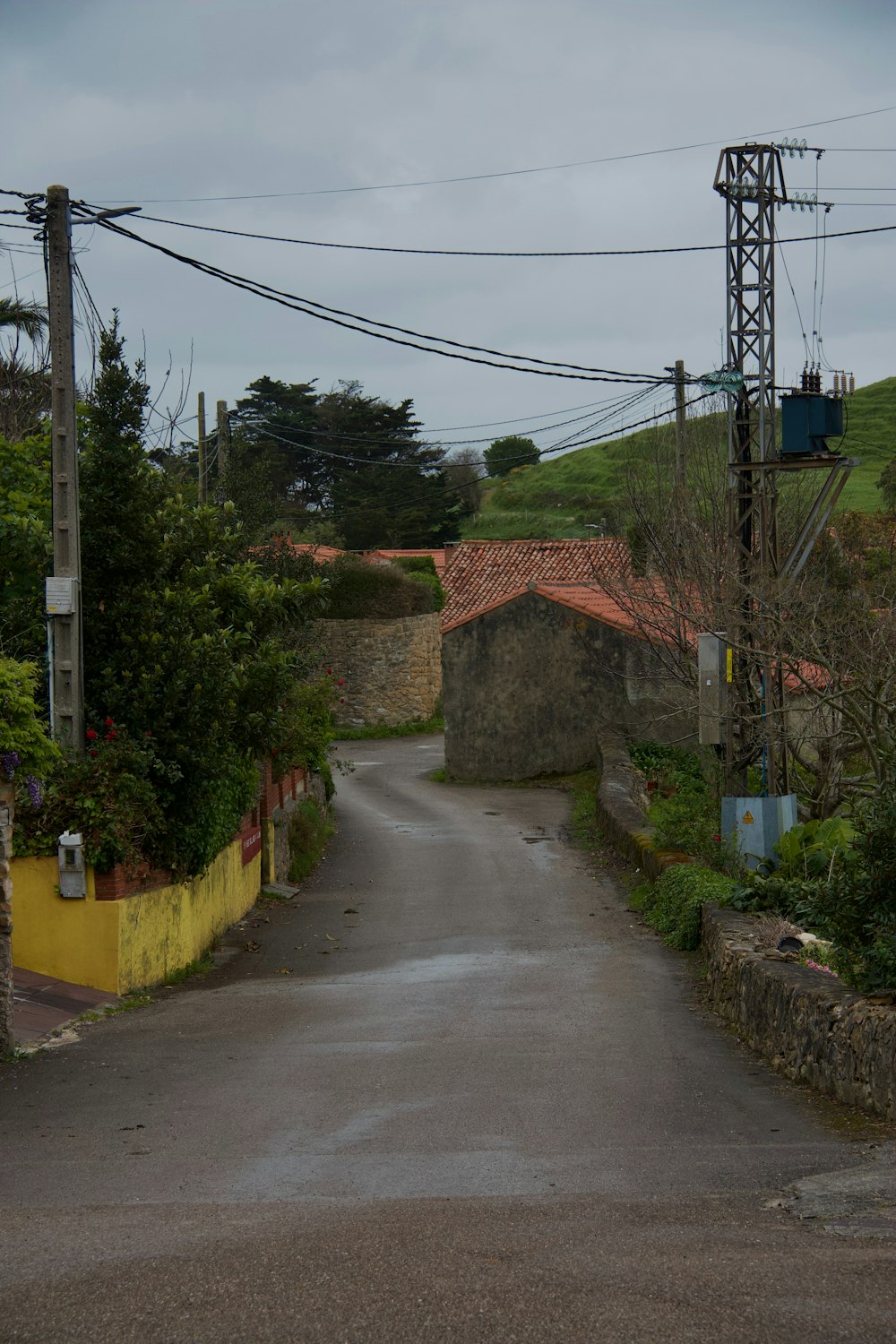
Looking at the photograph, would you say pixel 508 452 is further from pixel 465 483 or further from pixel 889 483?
pixel 889 483

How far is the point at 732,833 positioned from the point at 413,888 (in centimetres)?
574

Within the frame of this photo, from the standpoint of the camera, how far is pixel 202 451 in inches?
940

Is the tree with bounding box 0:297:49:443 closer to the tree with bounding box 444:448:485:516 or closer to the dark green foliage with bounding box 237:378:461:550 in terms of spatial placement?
the dark green foliage with bounding box 237:378:461:550

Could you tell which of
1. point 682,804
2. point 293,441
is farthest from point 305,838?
point 293,441

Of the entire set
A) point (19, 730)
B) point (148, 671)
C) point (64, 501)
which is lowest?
point (19, 730)

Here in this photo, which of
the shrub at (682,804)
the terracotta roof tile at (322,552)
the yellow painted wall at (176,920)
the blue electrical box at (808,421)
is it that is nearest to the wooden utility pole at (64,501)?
the yellow painted wall at (176,920)

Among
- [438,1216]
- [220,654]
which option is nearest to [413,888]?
[220,654]

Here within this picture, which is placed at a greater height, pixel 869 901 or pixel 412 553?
pixel 412 553

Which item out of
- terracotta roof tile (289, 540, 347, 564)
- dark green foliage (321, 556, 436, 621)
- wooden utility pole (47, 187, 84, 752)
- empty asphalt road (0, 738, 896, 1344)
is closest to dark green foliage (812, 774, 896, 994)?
empty asphalt road (0, 738, 896, 1344)

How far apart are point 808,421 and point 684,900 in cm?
611

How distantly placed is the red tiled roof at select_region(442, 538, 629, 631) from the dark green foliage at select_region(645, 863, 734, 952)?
26.1 m

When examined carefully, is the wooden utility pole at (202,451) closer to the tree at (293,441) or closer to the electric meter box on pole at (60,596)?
the electric meter box on pole at (60,596)

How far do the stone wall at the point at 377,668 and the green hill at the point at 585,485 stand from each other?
69.5 feet

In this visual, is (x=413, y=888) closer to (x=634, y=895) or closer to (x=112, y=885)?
(x=634, y=895)
